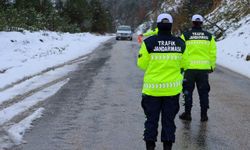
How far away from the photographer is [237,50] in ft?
81.5

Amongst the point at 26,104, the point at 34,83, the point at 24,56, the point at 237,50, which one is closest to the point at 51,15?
the point at 24,56

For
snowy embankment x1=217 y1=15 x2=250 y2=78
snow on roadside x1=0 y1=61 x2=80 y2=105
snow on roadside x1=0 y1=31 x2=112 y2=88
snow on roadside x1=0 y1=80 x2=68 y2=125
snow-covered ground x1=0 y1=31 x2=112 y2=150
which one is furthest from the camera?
snowy embankment x1=217 y1=15 x2=250 y2=78

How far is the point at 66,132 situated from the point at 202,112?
2.49m

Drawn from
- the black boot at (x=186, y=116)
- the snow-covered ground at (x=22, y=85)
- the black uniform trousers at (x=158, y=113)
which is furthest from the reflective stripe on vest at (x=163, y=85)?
the black boot at (x=186, y=116)

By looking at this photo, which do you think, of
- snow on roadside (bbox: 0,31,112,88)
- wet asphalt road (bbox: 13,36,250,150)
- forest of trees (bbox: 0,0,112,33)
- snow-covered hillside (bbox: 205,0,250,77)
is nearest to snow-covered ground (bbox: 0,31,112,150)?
snow on roadside (bbox: 0,31,112,88)

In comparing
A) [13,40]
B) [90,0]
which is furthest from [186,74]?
[90,0]

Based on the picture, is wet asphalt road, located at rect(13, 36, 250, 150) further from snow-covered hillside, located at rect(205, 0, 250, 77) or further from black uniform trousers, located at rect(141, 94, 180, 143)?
snow-covered hillside, located at rect(205, 0, 250, 77)

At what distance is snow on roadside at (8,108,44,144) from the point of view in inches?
286

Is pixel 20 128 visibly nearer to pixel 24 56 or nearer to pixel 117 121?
pixel 117 121

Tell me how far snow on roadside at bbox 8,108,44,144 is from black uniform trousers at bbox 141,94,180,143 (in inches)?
83.6

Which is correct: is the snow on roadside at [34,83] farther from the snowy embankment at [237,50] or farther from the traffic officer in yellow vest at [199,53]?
the snowy embankment at [237,50]

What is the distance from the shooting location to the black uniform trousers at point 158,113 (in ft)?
19.4

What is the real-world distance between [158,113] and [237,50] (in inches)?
774

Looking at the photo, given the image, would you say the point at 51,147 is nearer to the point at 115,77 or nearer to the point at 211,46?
the point at 211,46
